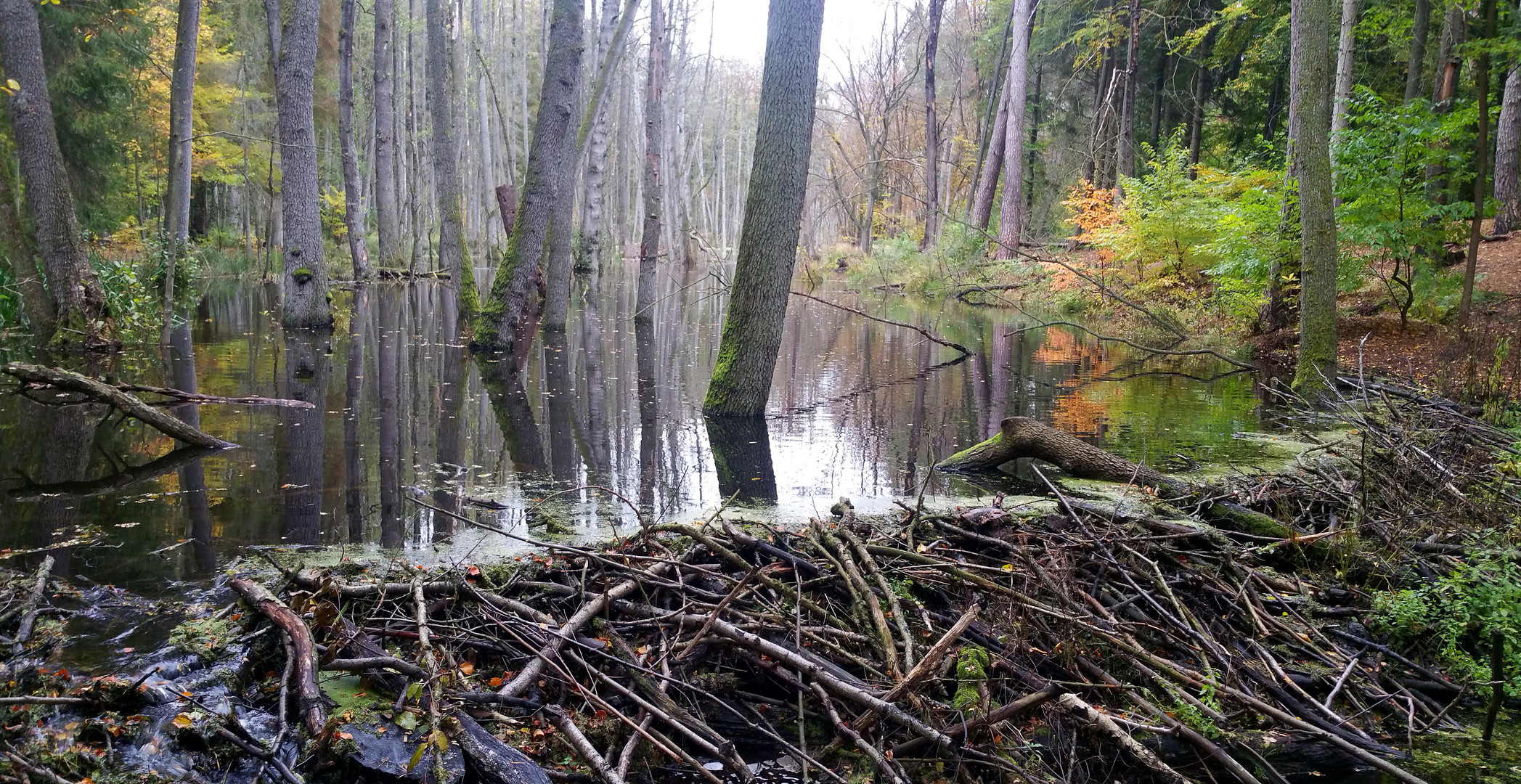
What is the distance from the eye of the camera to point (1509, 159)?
16.7 metres

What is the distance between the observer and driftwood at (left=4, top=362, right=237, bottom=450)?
252 inches

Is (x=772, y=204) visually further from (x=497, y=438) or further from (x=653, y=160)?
(x=653, y=160)

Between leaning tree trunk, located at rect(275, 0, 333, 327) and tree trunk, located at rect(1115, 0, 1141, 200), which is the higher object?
tree trunk, located at rect(1115, 0, 1141, 200)

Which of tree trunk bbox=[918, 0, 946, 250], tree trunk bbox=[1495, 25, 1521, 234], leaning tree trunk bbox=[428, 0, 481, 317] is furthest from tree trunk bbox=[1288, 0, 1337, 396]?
tree trunk bbox=[918, 0, 946, 250]

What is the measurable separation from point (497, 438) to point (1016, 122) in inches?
812

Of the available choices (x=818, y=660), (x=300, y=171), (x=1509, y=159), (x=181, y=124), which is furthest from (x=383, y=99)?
(x=1509, y=159)

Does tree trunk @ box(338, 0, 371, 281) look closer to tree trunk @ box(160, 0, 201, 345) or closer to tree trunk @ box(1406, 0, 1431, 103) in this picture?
tree trunk @ box(160, 0, 201, 345)

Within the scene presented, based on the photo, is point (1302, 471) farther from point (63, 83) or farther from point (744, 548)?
point (63, 83)

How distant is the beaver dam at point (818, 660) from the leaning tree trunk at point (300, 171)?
10.7m

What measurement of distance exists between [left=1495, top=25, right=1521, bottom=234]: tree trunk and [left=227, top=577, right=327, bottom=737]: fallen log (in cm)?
2018

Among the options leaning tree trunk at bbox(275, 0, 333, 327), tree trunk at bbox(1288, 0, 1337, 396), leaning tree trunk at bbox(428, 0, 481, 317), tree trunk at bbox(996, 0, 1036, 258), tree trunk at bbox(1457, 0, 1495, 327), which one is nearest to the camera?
tree trunk at bbox(1288, 0, 1337, 396)

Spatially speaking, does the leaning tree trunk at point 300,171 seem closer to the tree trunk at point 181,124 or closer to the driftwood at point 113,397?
the tree trunk at point 181,124

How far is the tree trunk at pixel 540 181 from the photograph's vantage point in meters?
12.4

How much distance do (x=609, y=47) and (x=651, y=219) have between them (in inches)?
138
